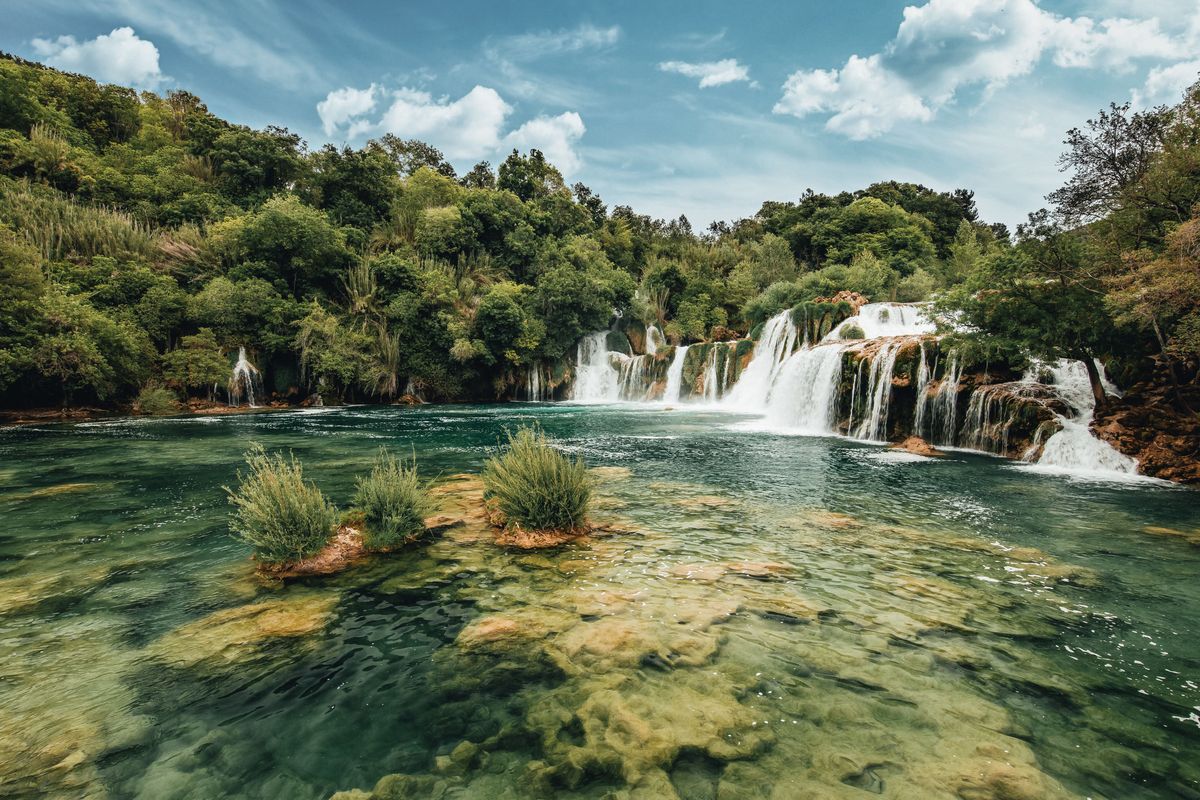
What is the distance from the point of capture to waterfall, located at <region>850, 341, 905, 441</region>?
16.1 metres

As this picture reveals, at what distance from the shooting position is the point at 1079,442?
39.7 feet

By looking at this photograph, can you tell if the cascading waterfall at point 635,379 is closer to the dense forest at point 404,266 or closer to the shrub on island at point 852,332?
the dense forest at point 404,266

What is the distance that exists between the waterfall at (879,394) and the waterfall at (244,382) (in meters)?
31.9

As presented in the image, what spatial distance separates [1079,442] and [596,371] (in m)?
29.4

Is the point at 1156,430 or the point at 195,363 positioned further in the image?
the point at 195,363

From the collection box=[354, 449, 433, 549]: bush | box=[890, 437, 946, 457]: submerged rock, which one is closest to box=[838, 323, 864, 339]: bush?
box=[890, 437, 946, 457]: submerged rock

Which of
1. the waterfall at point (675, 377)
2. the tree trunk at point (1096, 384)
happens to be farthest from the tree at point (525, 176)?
the tree trunk at point (1096, 384)

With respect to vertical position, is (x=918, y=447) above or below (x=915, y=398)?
below

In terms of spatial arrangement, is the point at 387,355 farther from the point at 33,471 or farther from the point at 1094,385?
the point at 1094,385

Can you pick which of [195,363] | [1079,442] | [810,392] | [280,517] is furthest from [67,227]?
[1079,442]

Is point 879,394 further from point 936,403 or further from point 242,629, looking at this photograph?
point 242,629

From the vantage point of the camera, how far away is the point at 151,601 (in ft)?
16.8

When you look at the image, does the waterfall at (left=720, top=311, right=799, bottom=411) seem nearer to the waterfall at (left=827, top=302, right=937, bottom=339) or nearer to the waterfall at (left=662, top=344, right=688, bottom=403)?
the waterfall at (left=827, top=302, right=937, bottom=339)

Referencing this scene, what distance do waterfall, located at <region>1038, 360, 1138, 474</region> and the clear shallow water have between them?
15.9 feet
